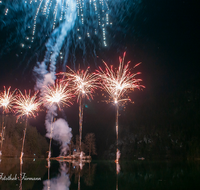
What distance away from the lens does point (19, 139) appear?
63281 mm

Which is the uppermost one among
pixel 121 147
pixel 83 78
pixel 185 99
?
pixel 185 99

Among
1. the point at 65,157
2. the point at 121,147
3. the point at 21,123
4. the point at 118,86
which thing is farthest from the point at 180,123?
the point at 118,86

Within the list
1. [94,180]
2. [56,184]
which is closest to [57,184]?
[56,184]

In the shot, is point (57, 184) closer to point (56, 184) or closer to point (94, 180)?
point (56, 184)

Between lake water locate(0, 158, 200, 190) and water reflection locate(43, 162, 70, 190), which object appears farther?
lake water locate(0, 158, 200, 190)

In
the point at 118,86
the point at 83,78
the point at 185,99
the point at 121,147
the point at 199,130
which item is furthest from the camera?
the point at 121,147

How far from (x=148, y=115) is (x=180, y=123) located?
20052 mm

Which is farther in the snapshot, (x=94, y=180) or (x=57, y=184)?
(x=94, y=180)

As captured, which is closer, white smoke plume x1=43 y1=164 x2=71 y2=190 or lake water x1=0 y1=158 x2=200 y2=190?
white smoke plume x1=43 y1=164 x2=71 y2=190

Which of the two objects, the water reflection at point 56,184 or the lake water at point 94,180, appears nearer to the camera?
the water reflection at point 56,184

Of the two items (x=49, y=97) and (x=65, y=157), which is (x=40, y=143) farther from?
(x=49, y=97)

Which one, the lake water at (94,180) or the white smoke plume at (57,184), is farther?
the lake water at (94,180)

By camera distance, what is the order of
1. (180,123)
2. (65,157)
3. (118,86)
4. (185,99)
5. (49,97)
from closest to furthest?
(118,86) < (49,97) < (65,157) < (180,123) < (185,99)

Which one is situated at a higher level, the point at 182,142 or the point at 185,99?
the point at 185,99
